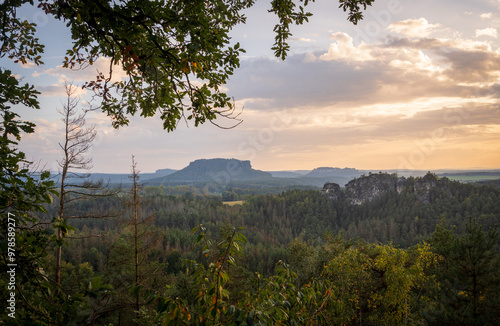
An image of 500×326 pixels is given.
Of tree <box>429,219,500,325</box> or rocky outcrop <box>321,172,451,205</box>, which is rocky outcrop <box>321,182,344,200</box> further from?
tree <box>429,219,500,325</box>

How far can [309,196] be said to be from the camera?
15875cm

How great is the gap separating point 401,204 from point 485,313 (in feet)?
483

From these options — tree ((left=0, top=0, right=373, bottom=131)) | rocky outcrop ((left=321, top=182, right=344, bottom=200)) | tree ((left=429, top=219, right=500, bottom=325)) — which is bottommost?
rocky outcrop ((left=321, top=182, right=344, bottom=200))

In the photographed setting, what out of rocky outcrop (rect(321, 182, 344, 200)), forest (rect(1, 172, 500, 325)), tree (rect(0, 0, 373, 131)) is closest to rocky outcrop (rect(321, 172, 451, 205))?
rocky outcrop (rect(321, 182, 344, 200))

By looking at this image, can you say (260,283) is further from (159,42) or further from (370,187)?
(370,187)

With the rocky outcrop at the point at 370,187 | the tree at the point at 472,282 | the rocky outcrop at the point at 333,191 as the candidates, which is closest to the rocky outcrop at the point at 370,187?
the rocky outcrop at the point at 370,187

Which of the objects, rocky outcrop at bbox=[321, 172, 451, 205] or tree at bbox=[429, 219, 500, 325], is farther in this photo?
rocky outcrop at bbox=[321, 172, 451, 205]

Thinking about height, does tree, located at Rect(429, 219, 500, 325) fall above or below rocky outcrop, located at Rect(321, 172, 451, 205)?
above

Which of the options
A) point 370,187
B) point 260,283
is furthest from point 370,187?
point 260,283

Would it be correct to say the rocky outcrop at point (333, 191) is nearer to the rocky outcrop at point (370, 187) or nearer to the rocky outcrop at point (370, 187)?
the rocky outcrop at point (370, 187)

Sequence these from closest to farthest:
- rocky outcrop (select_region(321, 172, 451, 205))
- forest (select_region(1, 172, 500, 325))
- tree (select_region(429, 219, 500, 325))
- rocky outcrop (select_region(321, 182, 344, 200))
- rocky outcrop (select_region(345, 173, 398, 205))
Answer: forest (select_region(1, 172, 500, 325)) → tree (select_region(429, 219, 500, 325)) → rocky outcrop (select_region(321, 172, 451, 205)) → rocky outcrop (select_region(345, 173, 398, 205)) → rocky outcrop (select_region(321, 182, 344, 200))

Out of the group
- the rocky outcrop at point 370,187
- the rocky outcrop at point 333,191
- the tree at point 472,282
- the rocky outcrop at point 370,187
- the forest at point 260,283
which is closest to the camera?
the forest at point 260,283

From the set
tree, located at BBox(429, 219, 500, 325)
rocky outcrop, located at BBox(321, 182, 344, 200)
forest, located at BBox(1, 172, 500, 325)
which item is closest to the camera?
forest, located at BBox(1, 172, 500, 325)

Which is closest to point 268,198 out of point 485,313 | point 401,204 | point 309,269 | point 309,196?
point 309,196
